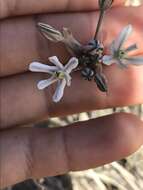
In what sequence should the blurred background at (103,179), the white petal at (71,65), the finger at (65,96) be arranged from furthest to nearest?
1. the blurred background at (103,179)
2. the finger at (65,96)
3. the white petal at (71,65)

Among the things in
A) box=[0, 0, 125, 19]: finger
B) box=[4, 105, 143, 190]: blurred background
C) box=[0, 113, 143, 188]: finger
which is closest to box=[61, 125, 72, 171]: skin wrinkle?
box=[0, 113, 143, 188]: finger

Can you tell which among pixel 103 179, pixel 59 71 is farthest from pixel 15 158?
pixel 103 179

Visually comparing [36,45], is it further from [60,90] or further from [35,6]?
[60,90]

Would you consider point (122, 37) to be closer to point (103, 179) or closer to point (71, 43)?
point (71, 43)

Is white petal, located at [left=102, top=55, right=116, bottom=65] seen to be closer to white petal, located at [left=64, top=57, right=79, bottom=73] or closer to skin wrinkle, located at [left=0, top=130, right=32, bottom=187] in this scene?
white petal, located at [left=64, top=57, right=79, bottom=73]

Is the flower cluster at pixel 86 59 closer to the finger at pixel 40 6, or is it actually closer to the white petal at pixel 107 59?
the white petal at pixel 107 59

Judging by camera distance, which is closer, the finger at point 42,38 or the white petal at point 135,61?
the white petal at point 135,61

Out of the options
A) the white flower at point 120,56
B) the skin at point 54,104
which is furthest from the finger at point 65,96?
the white flower at point 120,56

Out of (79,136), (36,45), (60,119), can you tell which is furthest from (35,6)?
(60,119)
